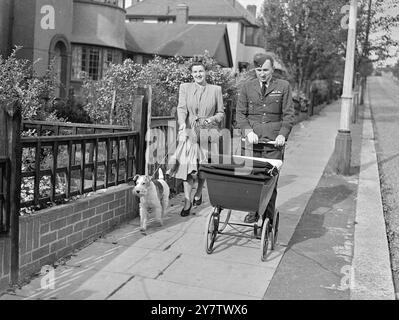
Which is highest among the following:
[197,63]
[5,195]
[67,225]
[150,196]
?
[197,63]

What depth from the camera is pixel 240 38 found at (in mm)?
42250

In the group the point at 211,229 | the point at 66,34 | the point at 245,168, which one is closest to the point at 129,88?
the point at 211,229

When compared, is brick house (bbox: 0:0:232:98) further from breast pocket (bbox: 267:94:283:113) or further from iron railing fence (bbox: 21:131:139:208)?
breast pocket (bbox: 267:94:283:113)

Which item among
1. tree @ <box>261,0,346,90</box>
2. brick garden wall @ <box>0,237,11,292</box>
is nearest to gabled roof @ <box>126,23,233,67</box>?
tree @ <box>261,0,346,90</box>

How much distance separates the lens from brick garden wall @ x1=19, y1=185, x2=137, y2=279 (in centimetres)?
446

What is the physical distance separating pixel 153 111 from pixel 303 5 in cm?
1699

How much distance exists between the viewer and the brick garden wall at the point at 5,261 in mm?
4105

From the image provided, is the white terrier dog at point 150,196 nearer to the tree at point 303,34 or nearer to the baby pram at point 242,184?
the baby pram at point 242,184

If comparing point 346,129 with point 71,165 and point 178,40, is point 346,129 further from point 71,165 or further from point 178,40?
point 178,40

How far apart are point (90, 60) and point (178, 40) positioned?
11053mm

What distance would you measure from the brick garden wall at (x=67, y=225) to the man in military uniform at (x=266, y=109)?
5.33 ft

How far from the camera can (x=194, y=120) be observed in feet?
22.4
